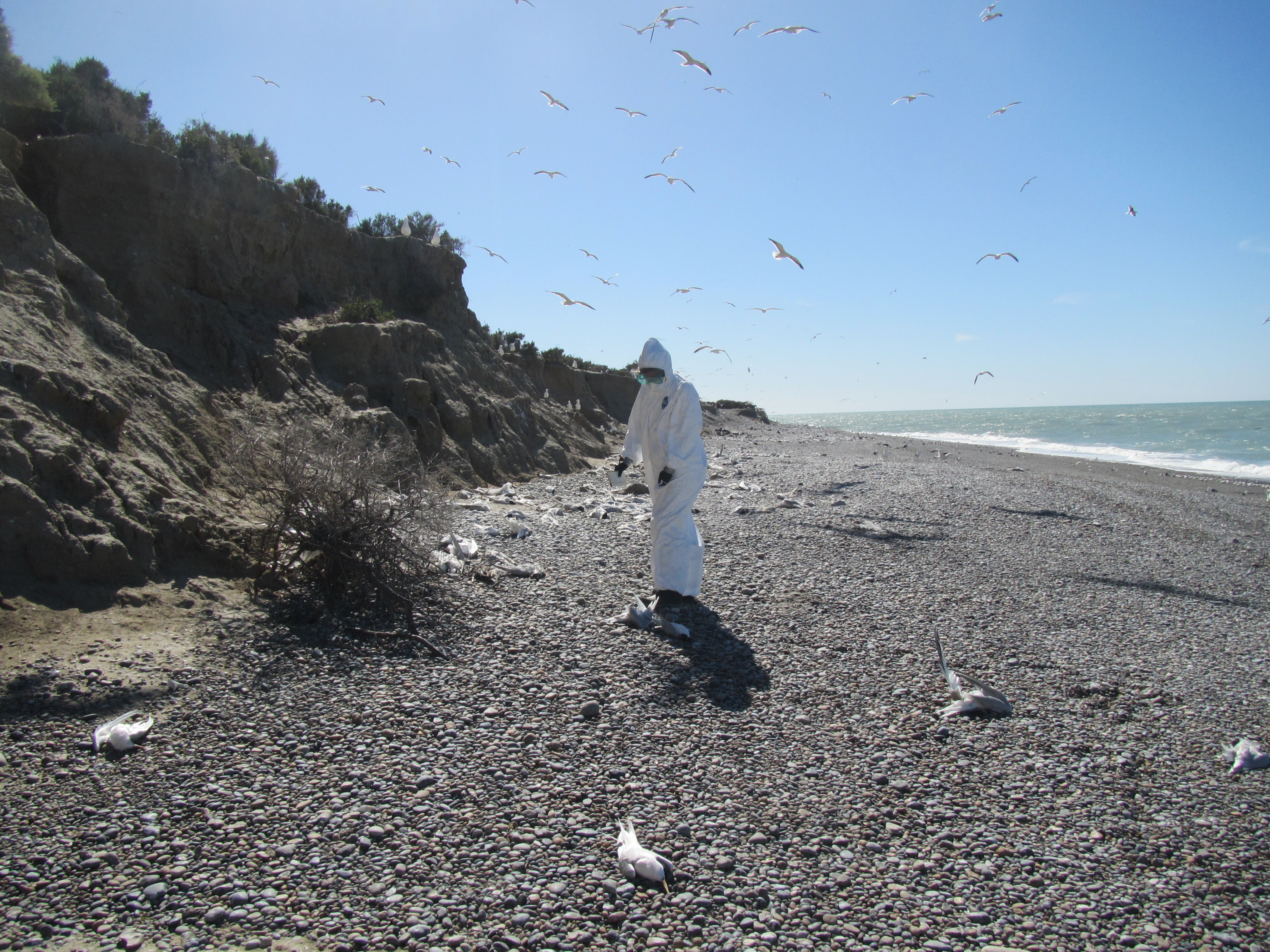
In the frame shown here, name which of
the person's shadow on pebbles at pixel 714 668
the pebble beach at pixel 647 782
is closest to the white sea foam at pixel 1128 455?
the pebble beach at pixel 647 782

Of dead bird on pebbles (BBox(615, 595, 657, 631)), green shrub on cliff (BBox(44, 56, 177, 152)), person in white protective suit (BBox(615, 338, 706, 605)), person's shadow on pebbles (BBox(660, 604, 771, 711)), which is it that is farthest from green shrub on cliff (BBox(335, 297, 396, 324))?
person's shadow on pebbles (BBox(660, 604, 771, 711))

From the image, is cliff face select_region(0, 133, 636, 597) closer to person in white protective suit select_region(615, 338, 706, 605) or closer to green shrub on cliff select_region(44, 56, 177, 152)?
green shrub on cliff select_region(44, 56, 177, 152)

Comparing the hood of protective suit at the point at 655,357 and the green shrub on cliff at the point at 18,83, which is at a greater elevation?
the green shrub on cliff at the point at 18,83

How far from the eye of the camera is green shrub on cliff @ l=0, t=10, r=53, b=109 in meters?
7.78

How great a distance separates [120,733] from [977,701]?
15.9 feet

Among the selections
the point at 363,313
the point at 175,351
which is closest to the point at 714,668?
the point at 175,351

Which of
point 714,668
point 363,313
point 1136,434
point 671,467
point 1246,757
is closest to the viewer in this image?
point 1246,757

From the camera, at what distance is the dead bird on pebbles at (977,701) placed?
4.26 m

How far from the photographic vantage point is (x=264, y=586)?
5453 millimetres

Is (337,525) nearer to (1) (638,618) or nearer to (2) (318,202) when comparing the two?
(1) (638,618)

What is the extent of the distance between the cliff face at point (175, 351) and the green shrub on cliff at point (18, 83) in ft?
2.07

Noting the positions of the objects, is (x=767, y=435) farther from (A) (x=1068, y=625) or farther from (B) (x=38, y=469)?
(B) (x=38, y=469)

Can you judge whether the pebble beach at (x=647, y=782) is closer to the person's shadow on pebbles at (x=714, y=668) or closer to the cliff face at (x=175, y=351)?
the person's shadow on pebbles at (x=714, y=668)

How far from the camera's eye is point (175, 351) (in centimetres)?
779
